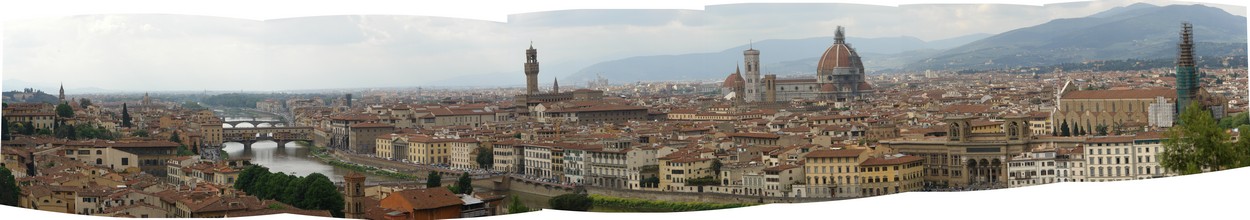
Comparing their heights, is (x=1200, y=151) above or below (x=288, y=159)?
above

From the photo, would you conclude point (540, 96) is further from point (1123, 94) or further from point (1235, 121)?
point (1235, 121)

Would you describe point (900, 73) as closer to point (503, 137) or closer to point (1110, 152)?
point (503, 137)

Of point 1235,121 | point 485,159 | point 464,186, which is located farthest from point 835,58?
point 464,186

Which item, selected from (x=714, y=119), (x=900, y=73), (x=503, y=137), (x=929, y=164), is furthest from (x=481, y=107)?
(x=929, y=164)

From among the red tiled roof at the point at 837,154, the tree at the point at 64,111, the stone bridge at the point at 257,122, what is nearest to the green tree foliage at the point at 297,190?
the red tiled roof at the point at 837,154

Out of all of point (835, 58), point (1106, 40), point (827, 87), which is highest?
point (1106, 40)

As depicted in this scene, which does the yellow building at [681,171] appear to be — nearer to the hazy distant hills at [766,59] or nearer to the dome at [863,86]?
the hazy distant hills at [766,59]
